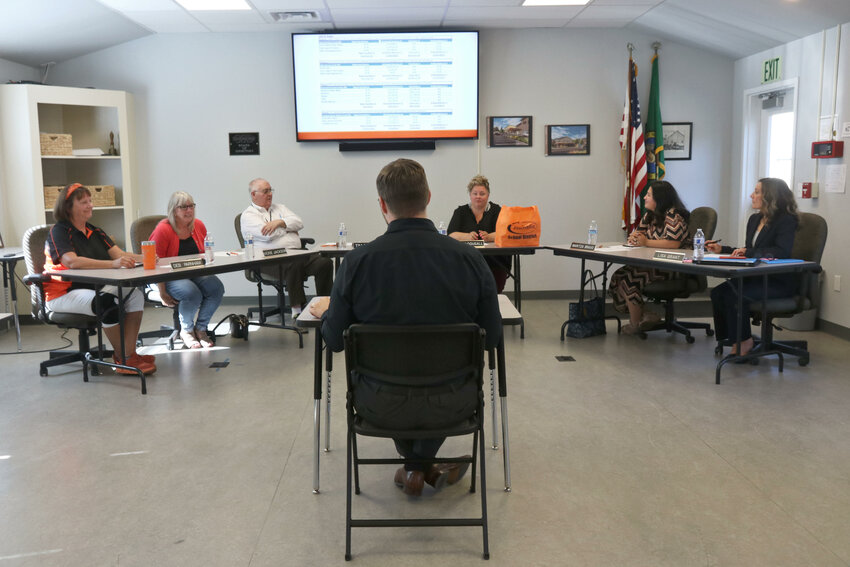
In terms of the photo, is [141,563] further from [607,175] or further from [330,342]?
[607,175]

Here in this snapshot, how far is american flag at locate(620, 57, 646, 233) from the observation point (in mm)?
7051

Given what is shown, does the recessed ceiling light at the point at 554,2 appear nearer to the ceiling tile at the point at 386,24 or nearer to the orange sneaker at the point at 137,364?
the ceiling tile at the point at 386,24

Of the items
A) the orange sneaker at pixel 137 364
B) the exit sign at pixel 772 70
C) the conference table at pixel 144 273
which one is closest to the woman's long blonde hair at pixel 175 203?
the conference table at pixel 144 273

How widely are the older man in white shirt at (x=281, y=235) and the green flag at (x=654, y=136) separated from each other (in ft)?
11.0

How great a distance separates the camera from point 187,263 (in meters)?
4.55

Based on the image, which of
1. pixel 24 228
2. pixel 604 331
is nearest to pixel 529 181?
pixel 604 331

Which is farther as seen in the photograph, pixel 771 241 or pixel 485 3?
pixel 485 3

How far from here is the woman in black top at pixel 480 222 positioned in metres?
5.79

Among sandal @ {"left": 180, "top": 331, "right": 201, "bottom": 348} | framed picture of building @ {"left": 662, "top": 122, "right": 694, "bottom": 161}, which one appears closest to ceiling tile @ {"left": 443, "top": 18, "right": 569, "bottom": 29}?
framed picture of building @ {"left": 662, "top": 122, "right": 694, "bottom": 161}

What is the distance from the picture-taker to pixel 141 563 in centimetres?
229

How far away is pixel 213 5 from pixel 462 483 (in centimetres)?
495

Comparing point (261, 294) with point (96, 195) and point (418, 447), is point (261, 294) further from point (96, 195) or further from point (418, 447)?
point (418, 447)

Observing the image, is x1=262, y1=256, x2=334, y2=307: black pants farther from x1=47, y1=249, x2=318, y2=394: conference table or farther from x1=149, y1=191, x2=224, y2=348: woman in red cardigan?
x1=47, y1=249, x2=318, y2=394: conference table

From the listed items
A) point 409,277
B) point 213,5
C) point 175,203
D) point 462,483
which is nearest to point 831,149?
point 462,483
